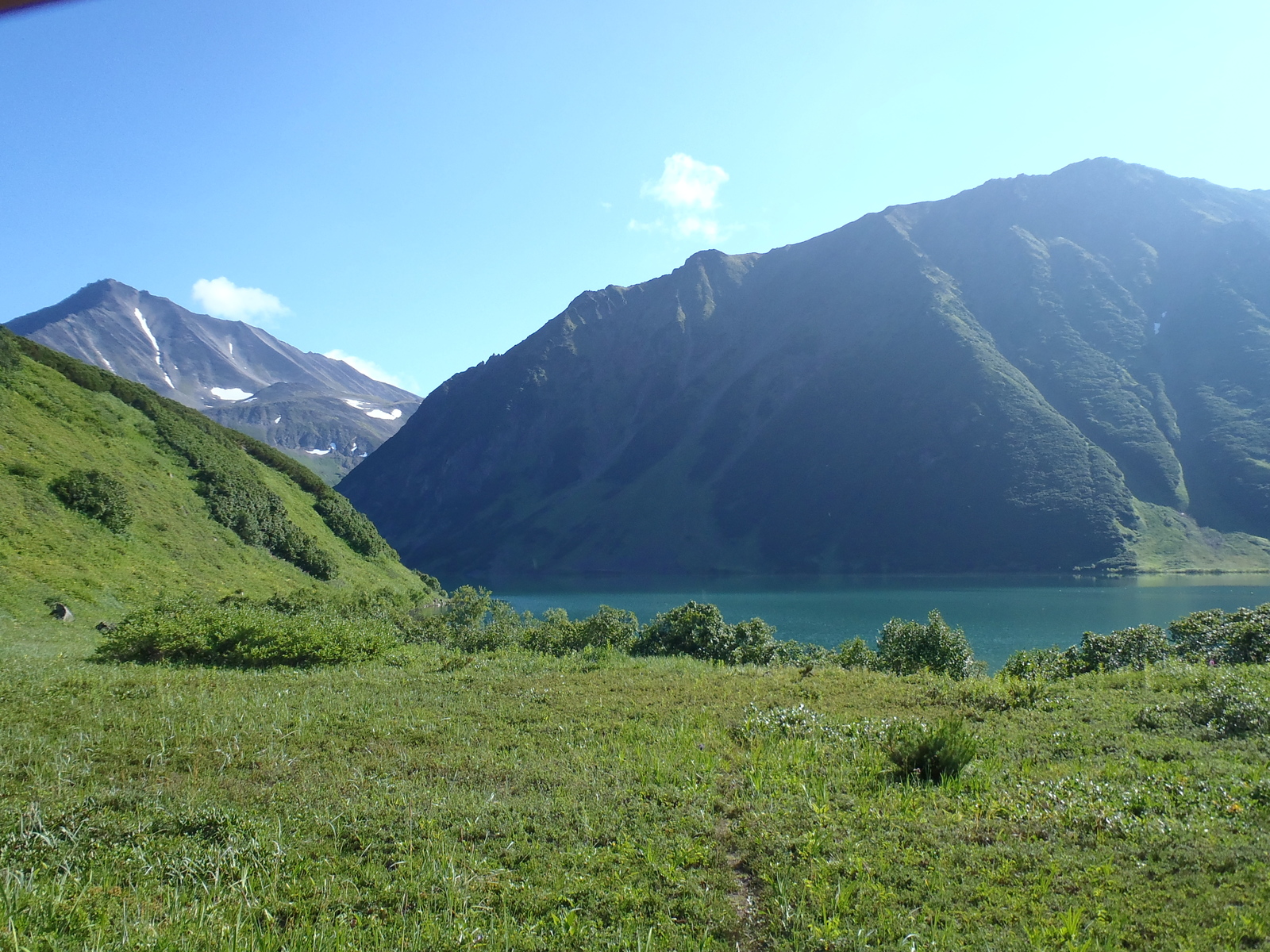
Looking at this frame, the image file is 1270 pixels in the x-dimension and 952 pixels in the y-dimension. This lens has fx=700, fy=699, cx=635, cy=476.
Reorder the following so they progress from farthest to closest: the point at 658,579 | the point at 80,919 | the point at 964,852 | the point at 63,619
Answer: the point at 658,579, the point at 63,619, the point at 964,852, the point at 80,919

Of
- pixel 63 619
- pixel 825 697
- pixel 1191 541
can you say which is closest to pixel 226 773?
pixel 825 697

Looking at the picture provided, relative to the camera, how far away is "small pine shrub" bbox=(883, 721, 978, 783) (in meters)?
8.69

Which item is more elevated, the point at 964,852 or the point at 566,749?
the point at 964,852

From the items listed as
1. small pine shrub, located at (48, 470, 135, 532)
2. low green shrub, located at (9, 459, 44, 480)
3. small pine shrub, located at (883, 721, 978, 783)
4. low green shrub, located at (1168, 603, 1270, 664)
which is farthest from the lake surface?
low green shrub, located at (9, 459, 44, 480)

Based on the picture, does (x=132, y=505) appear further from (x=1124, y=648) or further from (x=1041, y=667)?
(x=1124, y=648)

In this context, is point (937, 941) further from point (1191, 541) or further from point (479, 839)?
point (1191, 541)

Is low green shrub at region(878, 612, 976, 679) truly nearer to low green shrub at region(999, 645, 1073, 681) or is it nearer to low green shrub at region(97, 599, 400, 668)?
low green shrub at region(999, 645, 1073, 681)

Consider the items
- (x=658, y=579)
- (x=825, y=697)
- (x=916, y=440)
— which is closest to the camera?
(x=825, y=697)

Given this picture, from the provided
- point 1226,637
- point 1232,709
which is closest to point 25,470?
point 1232,709

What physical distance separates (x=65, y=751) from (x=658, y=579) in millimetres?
142971

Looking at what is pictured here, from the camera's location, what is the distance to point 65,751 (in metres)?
9.48

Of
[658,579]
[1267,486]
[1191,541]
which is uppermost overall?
[1267,486]

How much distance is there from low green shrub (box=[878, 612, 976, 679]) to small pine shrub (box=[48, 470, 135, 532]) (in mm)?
37057

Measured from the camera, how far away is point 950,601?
8919cm
